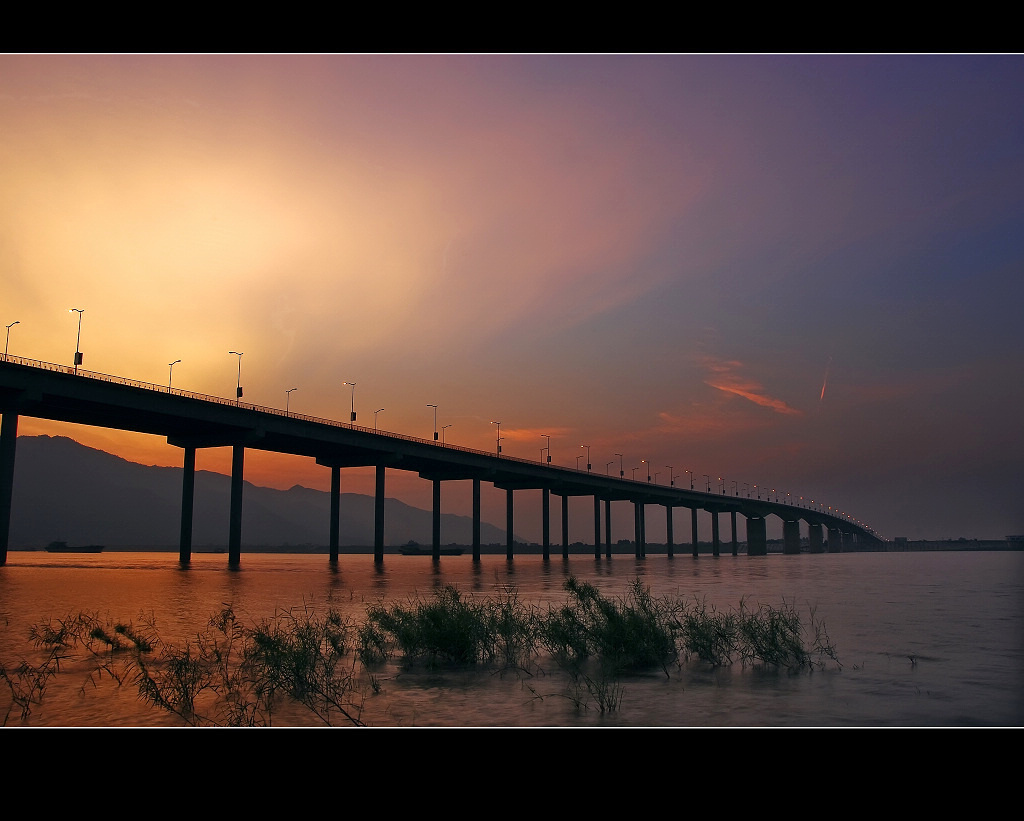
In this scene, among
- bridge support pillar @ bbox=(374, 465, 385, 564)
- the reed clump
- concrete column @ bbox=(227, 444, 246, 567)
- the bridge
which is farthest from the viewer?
bridge support pillar @ bbox=(374, 465, 385, 564)

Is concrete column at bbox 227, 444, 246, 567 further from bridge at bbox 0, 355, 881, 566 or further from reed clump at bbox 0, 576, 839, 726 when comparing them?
reed clump at bbox 0, 576, 839, 726

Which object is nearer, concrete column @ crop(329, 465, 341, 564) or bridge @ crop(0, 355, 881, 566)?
bridge @ crop(0, 355, 881, 566)

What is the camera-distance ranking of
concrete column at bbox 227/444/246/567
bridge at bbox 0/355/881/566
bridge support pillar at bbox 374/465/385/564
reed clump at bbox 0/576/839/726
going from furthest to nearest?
bridge support pillar at bbox 374/465/385/564, concrete column at bbox 227/444/246/567, bridge at bbox 0/355/881/566, reed clump at bbox 0/576/839/726

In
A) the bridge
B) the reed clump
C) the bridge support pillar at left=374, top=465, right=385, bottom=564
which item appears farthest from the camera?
the bridge support pillar at left=374, top=465, right=385, bottom=564

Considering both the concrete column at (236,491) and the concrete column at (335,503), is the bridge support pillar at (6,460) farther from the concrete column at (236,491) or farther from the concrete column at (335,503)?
the concrete column at (335,503)

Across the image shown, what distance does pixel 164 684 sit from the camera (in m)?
12.9

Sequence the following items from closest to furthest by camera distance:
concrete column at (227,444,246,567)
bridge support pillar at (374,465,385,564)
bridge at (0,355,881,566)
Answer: bridge at (0,355,881,566) → concrete column at (227,444,246,567) → bridge support pillar at (374,465,385,564)

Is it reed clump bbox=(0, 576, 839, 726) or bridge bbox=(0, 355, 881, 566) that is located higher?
bridge bbox=(0, 355, 881, 566)

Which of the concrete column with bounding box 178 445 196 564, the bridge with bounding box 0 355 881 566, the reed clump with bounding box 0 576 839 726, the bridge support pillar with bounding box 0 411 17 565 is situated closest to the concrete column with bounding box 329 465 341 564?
the bridge with bounding box 0 355 881 566

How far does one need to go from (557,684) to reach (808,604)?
78.8ft

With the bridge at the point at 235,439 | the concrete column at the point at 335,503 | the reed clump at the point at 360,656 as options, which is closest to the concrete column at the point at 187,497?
the bridge at the point at 235,439

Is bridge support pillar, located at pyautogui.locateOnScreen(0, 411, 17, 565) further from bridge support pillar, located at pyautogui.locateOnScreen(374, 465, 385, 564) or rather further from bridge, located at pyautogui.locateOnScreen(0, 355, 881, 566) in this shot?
bridge support pillar, located at pyautogui.locateOnScreen(374, 465, 385, 564)

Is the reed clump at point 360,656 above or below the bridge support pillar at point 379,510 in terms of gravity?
below
